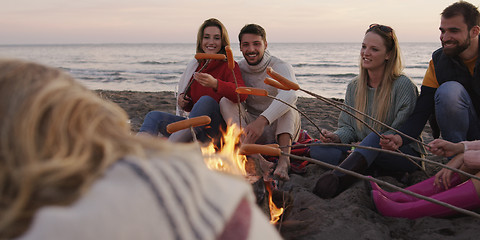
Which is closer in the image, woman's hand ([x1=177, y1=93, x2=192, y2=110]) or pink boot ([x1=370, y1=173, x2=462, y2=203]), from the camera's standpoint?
pink boot ([x1=370, y1=173, x2=462, y2=203])

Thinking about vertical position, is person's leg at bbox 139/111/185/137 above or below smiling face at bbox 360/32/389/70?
below

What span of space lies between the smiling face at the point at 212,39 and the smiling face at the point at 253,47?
0.80 feet

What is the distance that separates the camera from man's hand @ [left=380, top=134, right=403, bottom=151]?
2.60 meters

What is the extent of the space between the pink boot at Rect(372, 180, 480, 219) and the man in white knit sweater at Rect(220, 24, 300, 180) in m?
0.82

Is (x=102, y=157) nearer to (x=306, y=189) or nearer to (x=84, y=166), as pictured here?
(x=84, y=166)

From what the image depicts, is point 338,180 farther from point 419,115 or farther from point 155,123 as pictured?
point 155,123

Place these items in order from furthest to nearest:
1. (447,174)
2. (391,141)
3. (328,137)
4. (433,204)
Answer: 1. (328,137)
2. (391,141)
3. (447,174)
4. (433,204)

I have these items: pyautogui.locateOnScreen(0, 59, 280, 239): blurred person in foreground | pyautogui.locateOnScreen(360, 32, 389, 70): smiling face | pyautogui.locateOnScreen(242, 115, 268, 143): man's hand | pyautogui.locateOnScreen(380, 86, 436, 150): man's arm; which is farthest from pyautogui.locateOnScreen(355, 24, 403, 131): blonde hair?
pyautogui.locateOnScreen(0, 59, 280, 239): blurred person in foreground

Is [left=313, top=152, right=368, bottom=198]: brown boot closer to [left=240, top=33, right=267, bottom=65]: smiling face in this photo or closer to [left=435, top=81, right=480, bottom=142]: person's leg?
[left=435, top=81, right=480, bottom=142]: person's leg

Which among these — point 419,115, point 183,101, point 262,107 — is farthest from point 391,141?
point 183,101

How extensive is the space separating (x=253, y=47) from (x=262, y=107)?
0.57m

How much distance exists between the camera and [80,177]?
0.50 metres

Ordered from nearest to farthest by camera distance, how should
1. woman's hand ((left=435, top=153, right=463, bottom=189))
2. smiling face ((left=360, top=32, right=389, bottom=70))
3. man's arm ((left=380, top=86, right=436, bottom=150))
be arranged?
woman's hand ((left=435, top=153, right=463, bottom=189)) < man's arm ((left=380, top=86, right=436, bottom=150)) < smiling face ((left=360, top=32, right=389, bottom=70))

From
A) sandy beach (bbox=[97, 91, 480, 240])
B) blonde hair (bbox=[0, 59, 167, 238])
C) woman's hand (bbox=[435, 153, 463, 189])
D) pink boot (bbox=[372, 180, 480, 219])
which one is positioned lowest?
sandy beach (bbox=[97, 91, 480, 240])
